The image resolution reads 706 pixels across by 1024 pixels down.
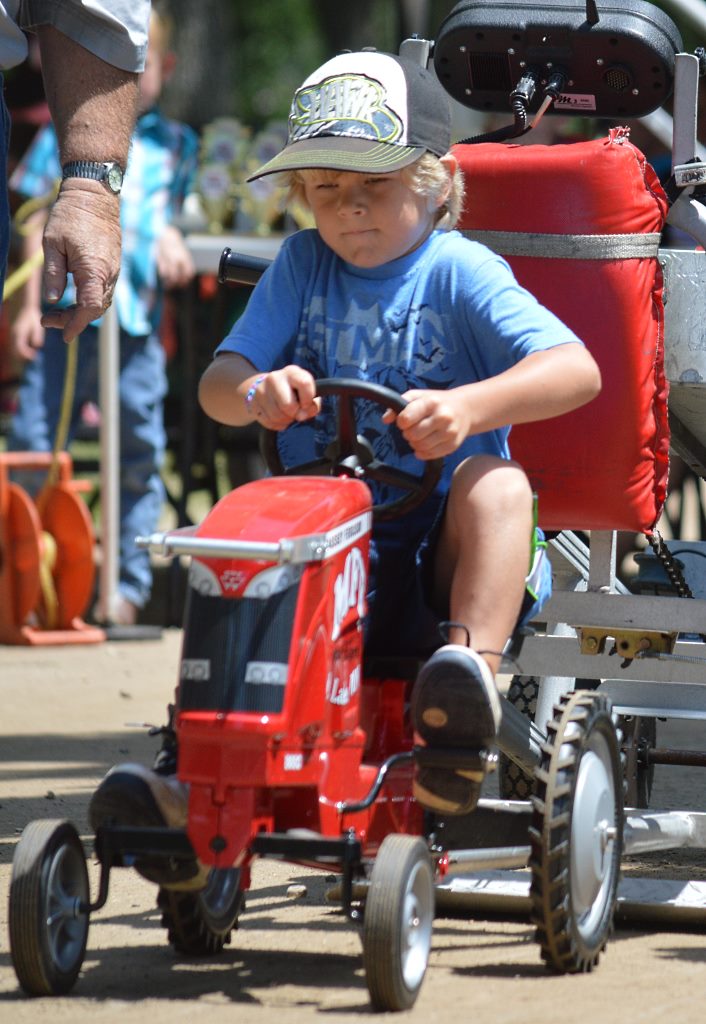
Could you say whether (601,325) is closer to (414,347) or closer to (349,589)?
(414,347)

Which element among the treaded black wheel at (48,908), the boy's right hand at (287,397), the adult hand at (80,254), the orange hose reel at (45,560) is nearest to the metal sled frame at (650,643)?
the boy's right hand at (287,397)

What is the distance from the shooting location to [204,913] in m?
2.90

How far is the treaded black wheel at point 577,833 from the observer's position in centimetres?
276

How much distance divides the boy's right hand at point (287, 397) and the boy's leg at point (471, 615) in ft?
0.85

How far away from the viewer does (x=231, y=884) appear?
296cm

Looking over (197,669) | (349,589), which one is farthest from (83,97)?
(197,669)

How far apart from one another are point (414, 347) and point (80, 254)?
74 centimetres

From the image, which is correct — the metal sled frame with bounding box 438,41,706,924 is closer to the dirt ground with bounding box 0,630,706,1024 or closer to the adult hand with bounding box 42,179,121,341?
the dirt ground with bounding box 0,630,706,1024

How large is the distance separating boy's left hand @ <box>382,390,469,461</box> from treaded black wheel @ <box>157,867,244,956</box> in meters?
0.73

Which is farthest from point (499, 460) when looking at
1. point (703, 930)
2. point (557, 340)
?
point (703, 930)

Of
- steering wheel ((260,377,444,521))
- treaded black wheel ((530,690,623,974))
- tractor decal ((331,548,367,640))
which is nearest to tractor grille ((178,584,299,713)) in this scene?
tractor decal ((331,548,367,640))

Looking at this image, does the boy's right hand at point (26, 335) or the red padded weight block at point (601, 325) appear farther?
the boy's right hand at point (26, 335)

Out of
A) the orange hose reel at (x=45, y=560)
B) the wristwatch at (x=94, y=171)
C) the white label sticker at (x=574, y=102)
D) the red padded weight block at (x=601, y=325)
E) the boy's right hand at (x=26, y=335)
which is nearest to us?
the red padded weight block at (x=601, y=325)

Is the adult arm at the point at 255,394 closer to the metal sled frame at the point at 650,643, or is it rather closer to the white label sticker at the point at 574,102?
the metal sled frame at the point at 650,643
